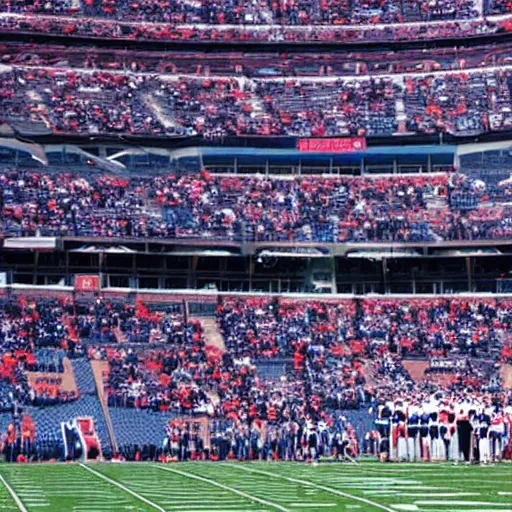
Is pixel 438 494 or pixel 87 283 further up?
pixel 87 283

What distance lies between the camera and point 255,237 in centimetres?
4184

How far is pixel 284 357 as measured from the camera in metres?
38.1

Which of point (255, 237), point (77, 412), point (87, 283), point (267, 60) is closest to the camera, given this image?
point (77, 412)

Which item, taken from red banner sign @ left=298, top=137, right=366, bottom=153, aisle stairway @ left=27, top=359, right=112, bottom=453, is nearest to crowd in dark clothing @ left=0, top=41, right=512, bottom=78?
red banner sign @ left=298, top=137, right=366, bottom=153

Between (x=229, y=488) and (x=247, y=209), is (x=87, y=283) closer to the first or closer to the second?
(x=247, y=209)

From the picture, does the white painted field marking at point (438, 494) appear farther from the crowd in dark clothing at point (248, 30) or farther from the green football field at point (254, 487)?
the crowd in dark clothing at point (248, 30)

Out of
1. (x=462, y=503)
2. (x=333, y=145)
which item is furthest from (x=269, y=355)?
(x=462, y=503)

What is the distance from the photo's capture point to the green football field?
21.9m

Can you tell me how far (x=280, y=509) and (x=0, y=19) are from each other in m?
26.8

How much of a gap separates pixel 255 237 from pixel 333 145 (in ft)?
13.7

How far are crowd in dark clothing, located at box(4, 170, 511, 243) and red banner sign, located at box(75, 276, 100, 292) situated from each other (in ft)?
Result: 5.78

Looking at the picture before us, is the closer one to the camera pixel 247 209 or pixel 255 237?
pixel 255 237

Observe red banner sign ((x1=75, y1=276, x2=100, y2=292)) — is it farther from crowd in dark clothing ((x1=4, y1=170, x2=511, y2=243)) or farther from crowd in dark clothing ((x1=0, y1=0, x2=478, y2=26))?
crowd in dark clothing ((x1=0, y1=0, x2=478, y2=26))

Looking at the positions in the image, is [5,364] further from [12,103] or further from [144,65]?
[144,65]
